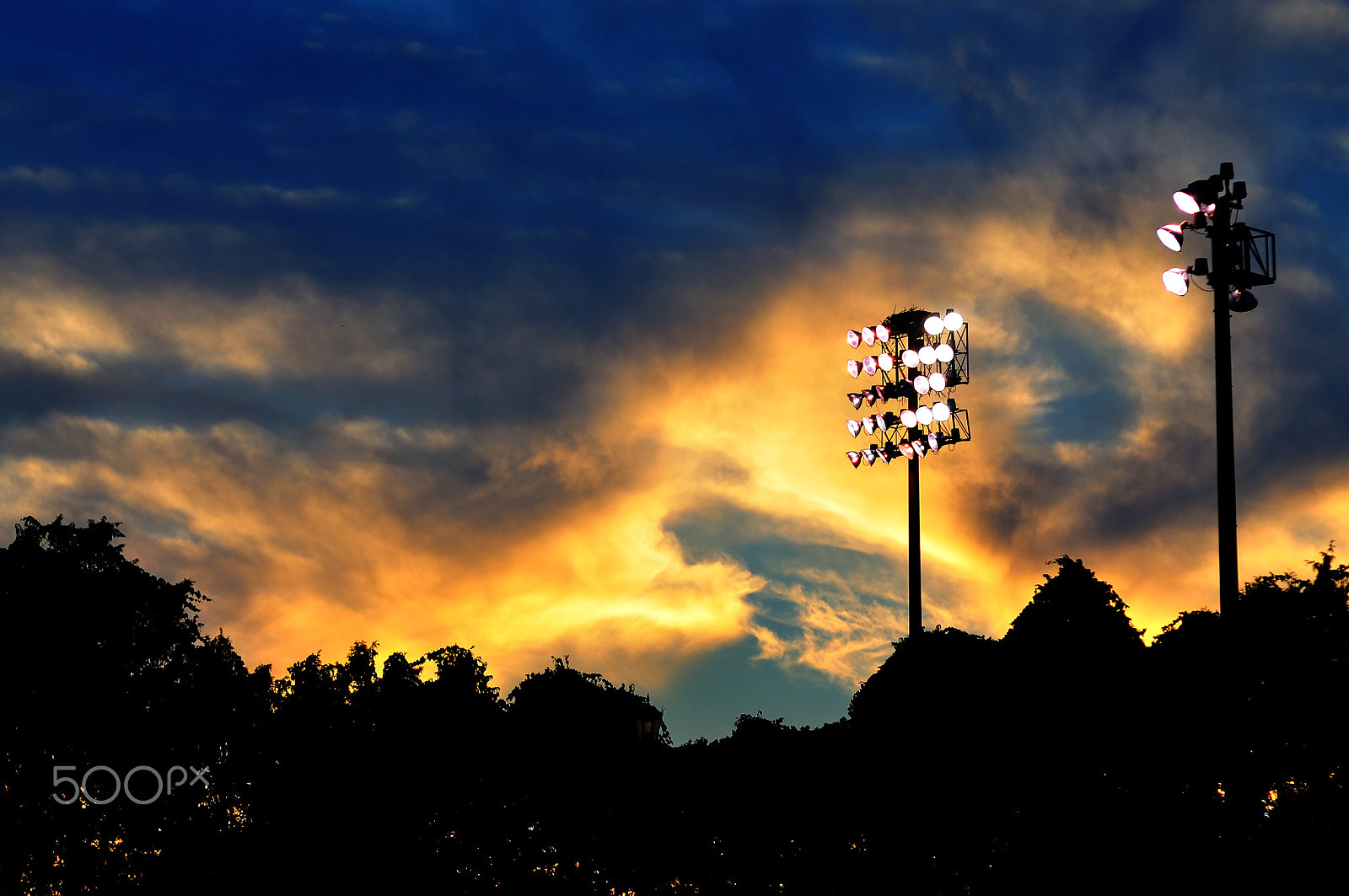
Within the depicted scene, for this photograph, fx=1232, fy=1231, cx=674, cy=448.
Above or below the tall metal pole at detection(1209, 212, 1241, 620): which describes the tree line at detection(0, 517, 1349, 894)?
below

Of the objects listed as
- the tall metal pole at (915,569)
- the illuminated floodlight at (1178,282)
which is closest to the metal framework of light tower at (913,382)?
the tall metal pole at (915,569)

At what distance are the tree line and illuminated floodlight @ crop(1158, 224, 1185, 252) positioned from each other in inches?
252

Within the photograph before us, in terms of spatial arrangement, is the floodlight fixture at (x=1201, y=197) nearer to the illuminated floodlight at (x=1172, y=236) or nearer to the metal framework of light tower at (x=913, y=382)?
the illuminated floodlight at (x=1172, y=236)

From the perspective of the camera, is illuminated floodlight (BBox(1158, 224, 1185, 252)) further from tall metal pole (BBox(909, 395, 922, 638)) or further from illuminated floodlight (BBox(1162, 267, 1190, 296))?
tall metal pole (BBox(909, 395, 922, 638))

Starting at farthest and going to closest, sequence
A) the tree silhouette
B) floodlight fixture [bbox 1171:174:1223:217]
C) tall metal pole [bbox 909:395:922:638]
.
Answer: tall metal pole [bbox 909:395:922:638], the tree silhouette, floodlight fixture [bbox 1171:174:1223:217]

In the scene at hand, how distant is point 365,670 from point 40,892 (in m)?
19.9

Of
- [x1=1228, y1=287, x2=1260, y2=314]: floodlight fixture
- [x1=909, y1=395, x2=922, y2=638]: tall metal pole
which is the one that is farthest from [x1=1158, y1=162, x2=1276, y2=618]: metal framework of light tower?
[x1=909, y1=395, x2=922, y2=638]: tall metal pole

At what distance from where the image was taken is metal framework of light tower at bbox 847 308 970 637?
36.2 m

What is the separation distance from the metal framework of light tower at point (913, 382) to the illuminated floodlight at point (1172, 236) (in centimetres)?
1324

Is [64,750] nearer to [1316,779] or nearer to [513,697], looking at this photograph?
[513,697]

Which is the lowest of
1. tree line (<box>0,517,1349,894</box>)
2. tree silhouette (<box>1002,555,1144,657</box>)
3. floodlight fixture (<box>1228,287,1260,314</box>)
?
tree line (<box>0,517,1349,894</box>)

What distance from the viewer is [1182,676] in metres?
21.0

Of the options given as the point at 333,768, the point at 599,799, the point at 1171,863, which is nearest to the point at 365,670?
the point at 333,768

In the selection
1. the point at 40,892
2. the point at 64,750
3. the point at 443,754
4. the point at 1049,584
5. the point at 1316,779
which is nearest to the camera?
the point at 1316,779
